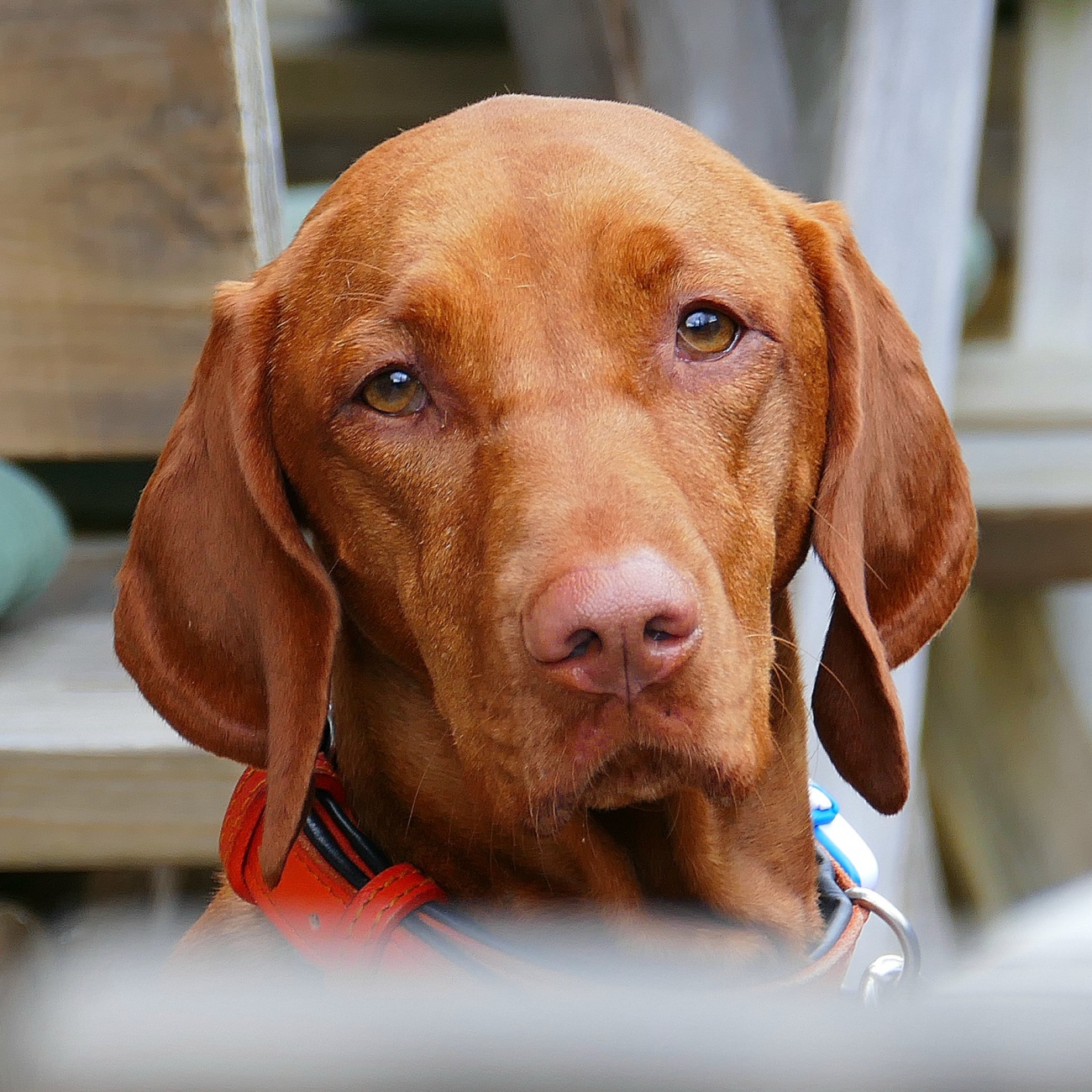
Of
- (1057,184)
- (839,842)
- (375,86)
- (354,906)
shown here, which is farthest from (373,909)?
(375,86)

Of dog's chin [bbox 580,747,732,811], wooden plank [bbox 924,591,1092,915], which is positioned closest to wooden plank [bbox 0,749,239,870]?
dog's chin [bbox 580,747,732,811]

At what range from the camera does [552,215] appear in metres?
1.98

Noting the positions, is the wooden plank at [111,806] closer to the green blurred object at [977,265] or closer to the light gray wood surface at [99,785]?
the light gray wood surface at [99,785]

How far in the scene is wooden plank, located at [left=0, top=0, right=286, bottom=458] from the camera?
2.62 m

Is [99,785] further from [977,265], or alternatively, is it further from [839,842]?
[977,265]

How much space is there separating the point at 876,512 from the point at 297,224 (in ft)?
7.59

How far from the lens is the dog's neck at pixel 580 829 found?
2061 mm

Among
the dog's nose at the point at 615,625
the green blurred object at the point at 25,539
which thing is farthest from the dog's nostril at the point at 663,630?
the green blurred object at the point at 25,539

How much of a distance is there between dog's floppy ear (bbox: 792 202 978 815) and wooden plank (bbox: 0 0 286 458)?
1.11m

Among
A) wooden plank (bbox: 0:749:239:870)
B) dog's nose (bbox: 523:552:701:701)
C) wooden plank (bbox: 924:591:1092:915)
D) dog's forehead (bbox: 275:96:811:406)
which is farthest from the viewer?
wooden plank (bbox: 924:591:1092:915)

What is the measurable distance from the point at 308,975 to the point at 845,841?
1.02m

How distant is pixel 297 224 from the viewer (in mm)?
3975

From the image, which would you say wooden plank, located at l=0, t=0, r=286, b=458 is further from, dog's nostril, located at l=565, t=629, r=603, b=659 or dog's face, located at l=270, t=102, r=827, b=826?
dog's nostril, located at l=565, t=629, r=603, b=659

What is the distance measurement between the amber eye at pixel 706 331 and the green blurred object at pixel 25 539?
1.47 m
